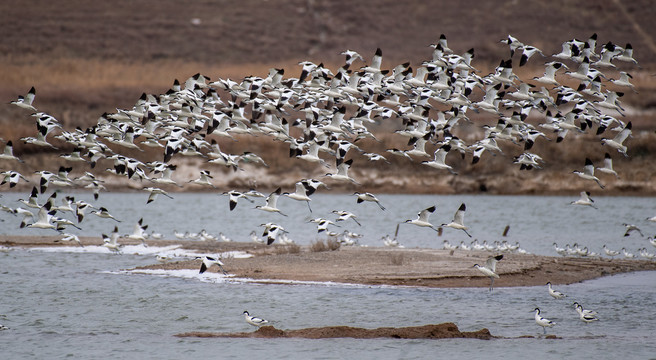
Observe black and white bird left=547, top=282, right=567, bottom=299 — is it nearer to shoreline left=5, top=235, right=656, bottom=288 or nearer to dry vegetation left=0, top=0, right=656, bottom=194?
shoreline left=5, top=235, right=656, bottom=288

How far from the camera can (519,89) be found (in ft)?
93.7

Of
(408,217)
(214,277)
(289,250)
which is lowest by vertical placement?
(408,217)

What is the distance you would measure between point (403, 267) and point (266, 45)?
75.3m

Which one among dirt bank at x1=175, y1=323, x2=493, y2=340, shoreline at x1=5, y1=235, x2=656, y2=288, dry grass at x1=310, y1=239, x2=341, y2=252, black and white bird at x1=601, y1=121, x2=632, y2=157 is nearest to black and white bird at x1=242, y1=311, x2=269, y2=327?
dirt bank at x1=175, y1=323, x2=493, y2=340

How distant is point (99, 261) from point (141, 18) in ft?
257

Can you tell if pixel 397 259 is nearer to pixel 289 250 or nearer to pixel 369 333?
pixel 289 250

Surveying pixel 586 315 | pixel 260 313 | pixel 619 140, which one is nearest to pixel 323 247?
pixel 260 313

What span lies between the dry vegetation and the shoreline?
45.5 meters

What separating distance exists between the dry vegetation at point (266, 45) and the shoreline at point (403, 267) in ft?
149

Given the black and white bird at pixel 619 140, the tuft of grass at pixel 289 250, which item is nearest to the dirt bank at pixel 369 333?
the black and white bird at pixel 619 140

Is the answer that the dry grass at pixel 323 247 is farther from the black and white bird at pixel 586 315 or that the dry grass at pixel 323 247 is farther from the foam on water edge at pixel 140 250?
the black and white bird at pixel 586 315

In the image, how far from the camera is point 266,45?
336 ft

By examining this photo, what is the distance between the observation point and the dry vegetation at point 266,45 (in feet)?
266

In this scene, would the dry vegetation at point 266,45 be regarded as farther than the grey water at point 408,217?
Yes
